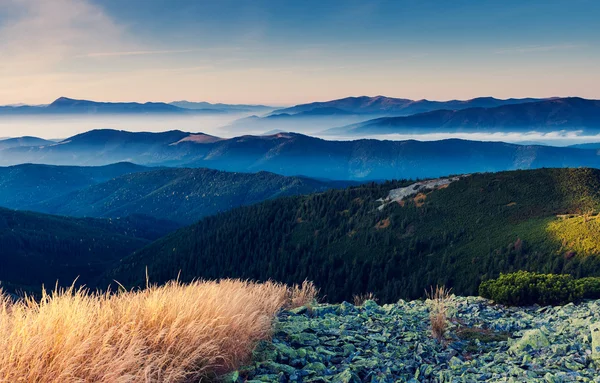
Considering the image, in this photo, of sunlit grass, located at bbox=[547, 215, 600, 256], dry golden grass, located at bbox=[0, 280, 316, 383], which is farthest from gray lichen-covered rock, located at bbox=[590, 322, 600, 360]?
sunlit grass, located at bbox=[547, 215, 600, 256]

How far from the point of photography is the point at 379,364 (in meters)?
8.29

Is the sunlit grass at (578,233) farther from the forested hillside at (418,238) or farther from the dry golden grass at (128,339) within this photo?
the dry golden grass at (128,339)

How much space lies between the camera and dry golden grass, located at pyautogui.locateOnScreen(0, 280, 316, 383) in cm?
573

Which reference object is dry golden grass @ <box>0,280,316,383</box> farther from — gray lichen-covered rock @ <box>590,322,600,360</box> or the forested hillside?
the forested hillside

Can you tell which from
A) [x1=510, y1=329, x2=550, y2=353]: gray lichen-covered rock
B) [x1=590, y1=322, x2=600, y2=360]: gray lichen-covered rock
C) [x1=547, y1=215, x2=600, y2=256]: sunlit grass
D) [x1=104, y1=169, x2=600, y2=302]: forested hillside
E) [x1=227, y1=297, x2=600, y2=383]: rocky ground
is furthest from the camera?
[x1=104, y1=169, x2=600, y2=302]: forested hillside

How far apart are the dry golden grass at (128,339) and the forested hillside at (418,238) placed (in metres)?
68.5

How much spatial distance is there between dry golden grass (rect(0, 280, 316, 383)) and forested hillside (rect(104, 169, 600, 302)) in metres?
68.5

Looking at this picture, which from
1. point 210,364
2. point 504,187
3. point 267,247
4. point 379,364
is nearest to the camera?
point 210,364

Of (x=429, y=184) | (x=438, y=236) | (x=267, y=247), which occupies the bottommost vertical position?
(x=267, y=247)

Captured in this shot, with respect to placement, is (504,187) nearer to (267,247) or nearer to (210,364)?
(267,247)

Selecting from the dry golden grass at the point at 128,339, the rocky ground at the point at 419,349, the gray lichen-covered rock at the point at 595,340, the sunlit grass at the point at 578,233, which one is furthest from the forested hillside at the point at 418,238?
the dry golden grass at the point at 128,339

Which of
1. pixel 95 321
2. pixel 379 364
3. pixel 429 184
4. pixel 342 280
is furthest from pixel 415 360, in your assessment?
pixel 429 184

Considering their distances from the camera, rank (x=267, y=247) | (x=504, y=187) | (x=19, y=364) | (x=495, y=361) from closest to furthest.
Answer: (x=19, y=364) → (x=495, y=361) → (x=504, y=187) → (x=267, y=247)

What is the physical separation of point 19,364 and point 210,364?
108 inches
